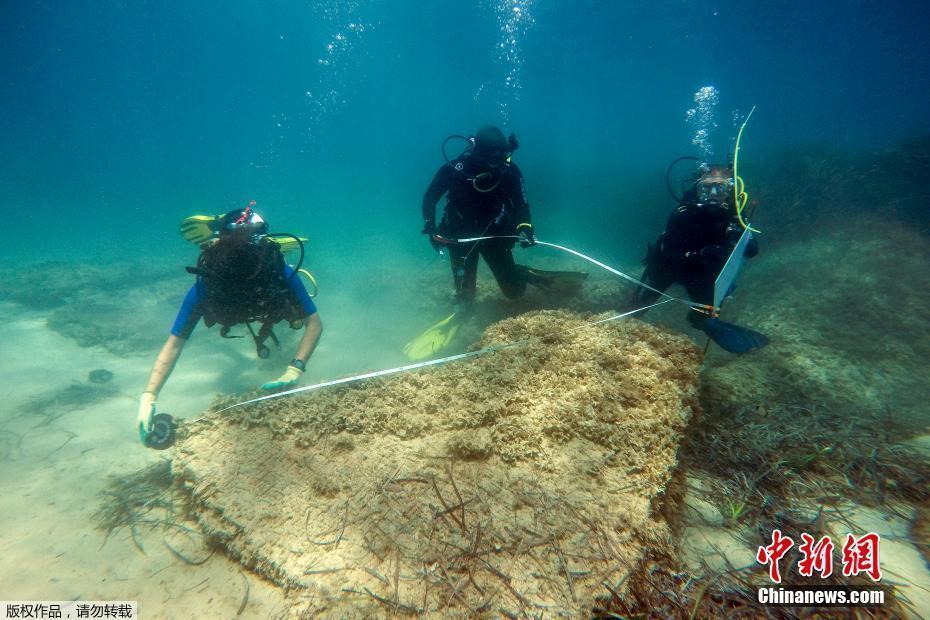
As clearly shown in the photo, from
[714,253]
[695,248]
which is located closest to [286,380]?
[714,253]

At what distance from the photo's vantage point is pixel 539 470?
2.07 m

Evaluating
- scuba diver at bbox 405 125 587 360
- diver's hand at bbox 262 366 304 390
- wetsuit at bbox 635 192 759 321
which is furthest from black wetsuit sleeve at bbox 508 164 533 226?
diver's hand at bbox 262 366 304 390

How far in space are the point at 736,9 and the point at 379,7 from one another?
33502 millimetres

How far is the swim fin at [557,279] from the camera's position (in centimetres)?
624

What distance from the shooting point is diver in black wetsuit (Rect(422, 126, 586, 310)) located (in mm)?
5844

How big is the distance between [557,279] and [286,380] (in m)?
4.58

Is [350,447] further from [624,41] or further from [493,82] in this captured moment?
[493,82]

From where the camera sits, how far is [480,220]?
6.28 meters

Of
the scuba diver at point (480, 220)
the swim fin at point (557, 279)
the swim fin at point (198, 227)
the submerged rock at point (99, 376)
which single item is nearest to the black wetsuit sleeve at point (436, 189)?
the scuba diver at point (480, 220)

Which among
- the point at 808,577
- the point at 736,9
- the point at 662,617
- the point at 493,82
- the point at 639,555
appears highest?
the point at 493,82

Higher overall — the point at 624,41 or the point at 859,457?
the point at 624,41

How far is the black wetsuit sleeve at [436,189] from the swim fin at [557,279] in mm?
2017

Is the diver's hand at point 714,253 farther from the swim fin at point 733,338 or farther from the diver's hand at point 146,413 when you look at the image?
the diver's hand at point 146,413

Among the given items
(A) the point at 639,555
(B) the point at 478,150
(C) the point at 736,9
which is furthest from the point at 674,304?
(C) the point at 736,9
